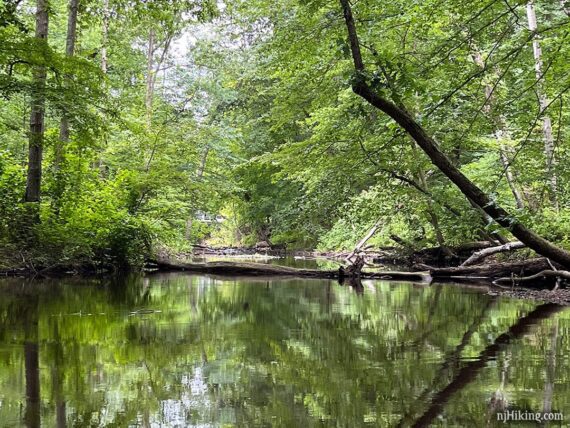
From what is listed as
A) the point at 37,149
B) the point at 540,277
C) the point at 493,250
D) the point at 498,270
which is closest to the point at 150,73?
the point at 37,149

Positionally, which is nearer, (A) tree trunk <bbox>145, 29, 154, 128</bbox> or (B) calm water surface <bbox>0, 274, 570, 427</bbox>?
(B) calm water surface <bbox>0, 274, 570, 427</bbox>

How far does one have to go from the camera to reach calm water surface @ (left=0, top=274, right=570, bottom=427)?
296 cm

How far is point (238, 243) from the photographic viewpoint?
131 ft

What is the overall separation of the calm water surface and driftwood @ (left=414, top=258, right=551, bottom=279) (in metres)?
3.53

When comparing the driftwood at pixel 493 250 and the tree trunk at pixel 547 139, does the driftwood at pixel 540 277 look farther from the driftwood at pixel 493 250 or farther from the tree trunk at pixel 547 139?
the tree trunk at pixel 547 139

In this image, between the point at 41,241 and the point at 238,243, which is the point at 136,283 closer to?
the point at 41,241

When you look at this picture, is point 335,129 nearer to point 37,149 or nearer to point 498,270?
point 498,270

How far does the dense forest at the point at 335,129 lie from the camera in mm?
6679

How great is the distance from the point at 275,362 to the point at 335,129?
8938 mm

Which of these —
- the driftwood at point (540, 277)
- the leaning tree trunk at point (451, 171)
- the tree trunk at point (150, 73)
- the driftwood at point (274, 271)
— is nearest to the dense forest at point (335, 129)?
the leaning tree trunk at point (451, 171)

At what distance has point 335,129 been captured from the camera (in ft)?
40.9

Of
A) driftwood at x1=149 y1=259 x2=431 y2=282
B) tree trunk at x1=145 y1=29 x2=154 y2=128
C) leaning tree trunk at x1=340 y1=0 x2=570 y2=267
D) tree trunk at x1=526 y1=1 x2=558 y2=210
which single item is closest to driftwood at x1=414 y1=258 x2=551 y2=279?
driftwood at x1=149 y1=259 x2=431 y2=282

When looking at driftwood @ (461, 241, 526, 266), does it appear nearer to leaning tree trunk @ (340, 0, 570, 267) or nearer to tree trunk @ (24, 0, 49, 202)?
leaning tree trunk @ (340, 0, 570, 267)

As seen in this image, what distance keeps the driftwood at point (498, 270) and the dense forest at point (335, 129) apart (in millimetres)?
760
